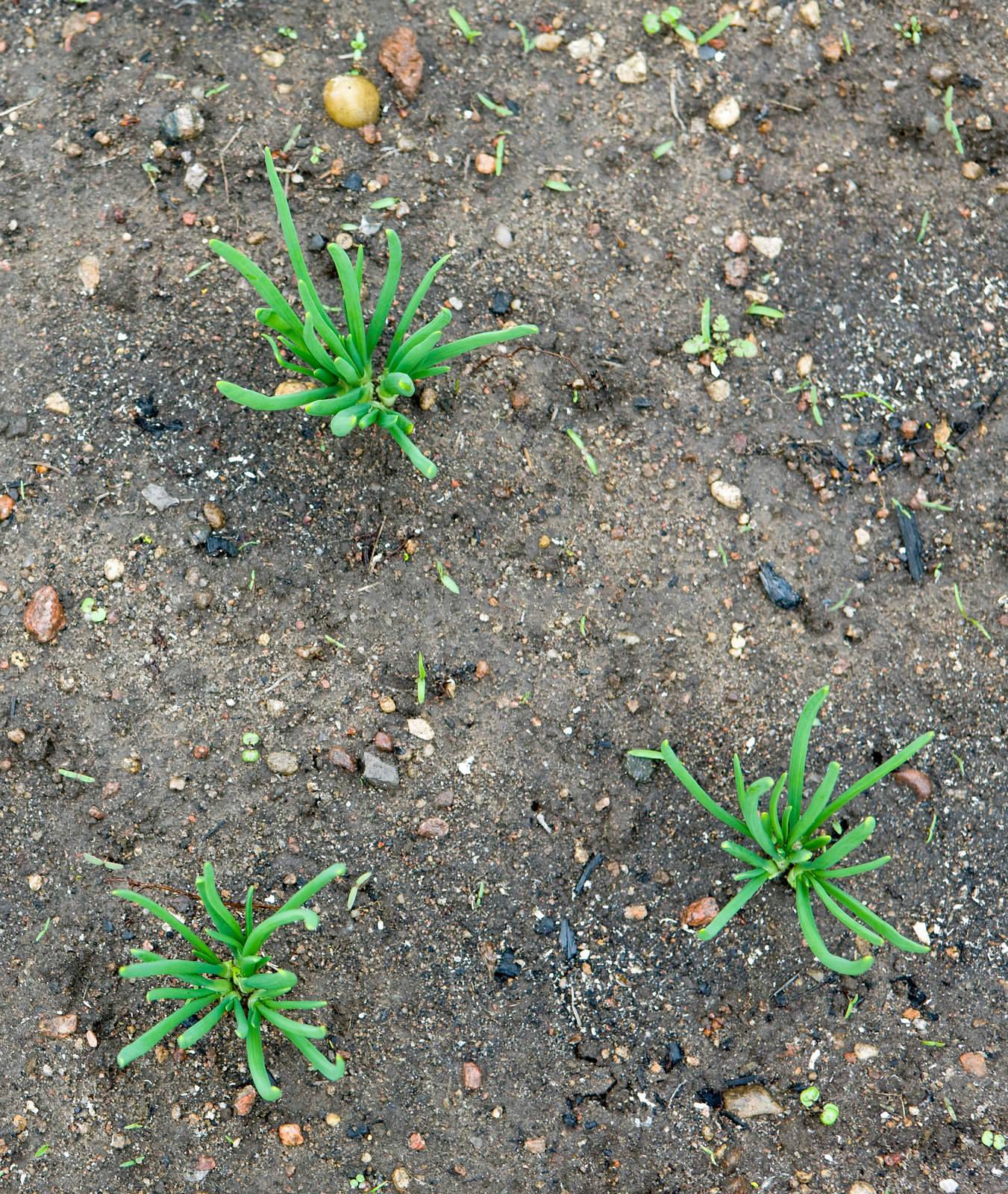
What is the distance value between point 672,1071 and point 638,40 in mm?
2291

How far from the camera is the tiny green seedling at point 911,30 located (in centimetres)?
226

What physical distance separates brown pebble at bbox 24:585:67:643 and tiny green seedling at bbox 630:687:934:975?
1253 millimetres

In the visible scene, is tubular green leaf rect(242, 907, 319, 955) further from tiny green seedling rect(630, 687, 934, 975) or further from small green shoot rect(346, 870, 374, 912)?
tiny green seedling rect(630, 687, 934, 975)

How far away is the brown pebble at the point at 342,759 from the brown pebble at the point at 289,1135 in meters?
0.70

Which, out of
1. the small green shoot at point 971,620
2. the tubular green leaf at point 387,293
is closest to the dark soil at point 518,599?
the small green shoot at point 971,620

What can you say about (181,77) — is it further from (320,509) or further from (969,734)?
(969,734)

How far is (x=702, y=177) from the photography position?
2.19 m

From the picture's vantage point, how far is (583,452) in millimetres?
2076

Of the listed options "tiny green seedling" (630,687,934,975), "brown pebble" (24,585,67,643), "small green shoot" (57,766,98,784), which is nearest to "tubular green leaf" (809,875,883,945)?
"tiny green seedling" (630,687,934,975)

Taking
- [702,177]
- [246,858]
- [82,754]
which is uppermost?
[702,177]

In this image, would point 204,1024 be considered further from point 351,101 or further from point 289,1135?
point 351,101

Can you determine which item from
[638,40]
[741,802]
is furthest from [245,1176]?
[638,40]

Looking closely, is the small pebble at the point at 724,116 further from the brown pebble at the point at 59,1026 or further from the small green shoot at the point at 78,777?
the brown pebble at the point at 59,1026

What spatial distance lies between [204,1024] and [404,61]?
2041 millimetres
